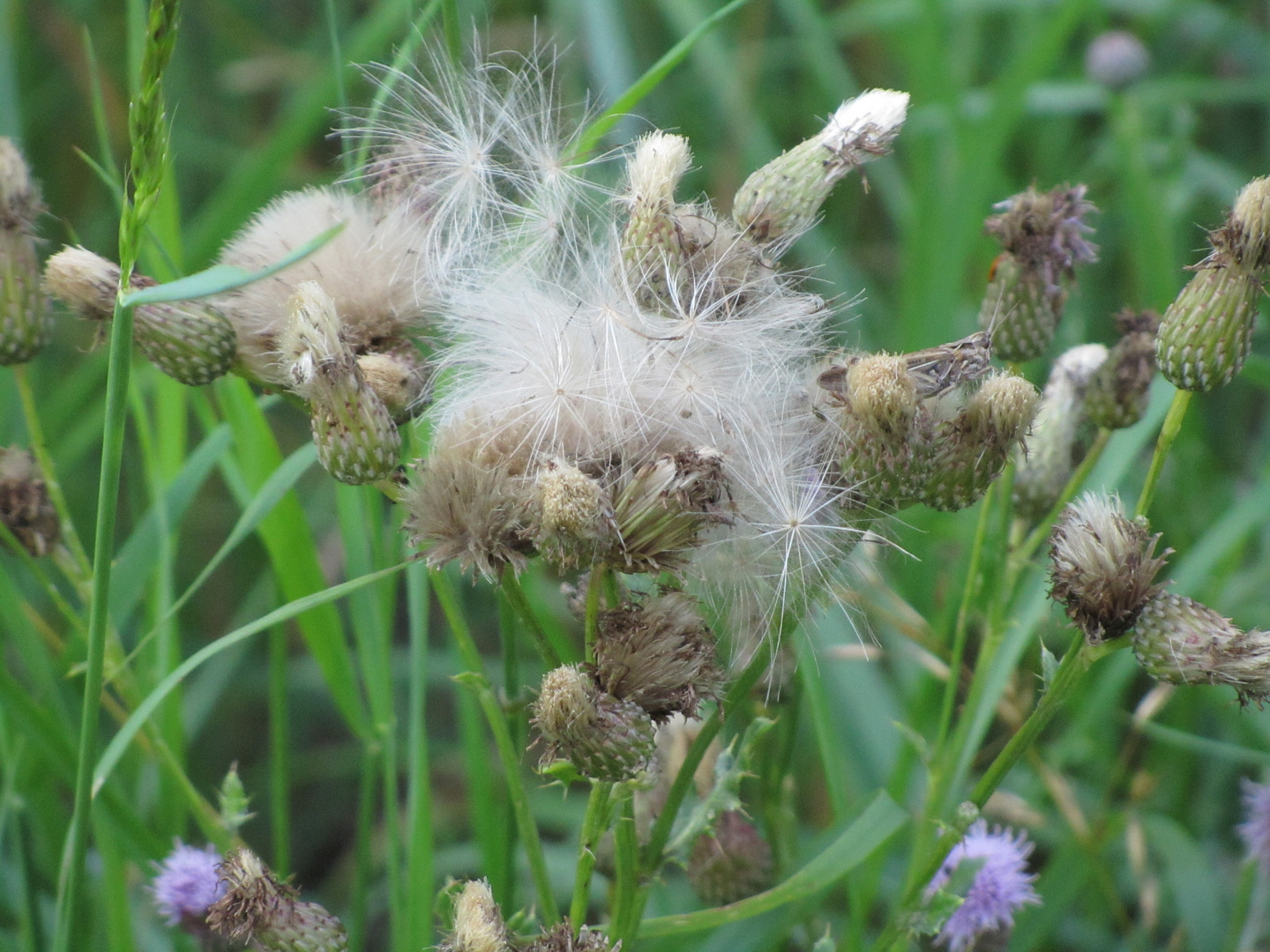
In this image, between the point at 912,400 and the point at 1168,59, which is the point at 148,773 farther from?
the point at 1168,59

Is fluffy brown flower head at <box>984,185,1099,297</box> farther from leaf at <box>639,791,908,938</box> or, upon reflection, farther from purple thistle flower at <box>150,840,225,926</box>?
purple thistle flower at <box>150,840,225,926</box>

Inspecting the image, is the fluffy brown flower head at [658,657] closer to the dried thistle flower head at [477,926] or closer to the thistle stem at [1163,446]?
the dried thistle flower head at [477,926]

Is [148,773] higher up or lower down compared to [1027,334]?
lower down

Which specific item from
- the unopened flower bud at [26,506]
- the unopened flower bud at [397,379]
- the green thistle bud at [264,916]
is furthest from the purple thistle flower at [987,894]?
the unopened flower bud at [26,506]

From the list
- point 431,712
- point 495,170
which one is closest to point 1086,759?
point 431,712

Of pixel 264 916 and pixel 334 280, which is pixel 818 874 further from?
pixel 334 280

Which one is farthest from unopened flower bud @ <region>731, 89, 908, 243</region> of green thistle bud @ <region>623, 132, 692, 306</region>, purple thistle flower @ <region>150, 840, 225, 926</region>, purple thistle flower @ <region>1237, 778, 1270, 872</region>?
purple thistle flower @ <region>1237, 778, 1270, 872</region>
